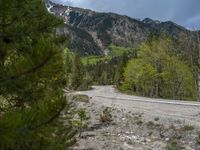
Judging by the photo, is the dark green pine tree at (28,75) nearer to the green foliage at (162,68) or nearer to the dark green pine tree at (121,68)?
the green foliage at (162,68)

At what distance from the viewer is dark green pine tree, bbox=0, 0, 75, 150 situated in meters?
3.77

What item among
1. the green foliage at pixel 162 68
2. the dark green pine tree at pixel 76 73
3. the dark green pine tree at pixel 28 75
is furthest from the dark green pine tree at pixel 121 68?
the dark green pine tree at pixel 28 75

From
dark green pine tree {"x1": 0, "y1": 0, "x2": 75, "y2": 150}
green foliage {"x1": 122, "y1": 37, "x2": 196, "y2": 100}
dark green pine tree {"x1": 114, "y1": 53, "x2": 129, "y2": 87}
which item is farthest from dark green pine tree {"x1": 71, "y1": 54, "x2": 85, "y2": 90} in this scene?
dark green pine tree {"x1": 0, "y1": 0, "x2": 75, "y2": 150}

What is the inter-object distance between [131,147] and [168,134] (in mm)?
2203

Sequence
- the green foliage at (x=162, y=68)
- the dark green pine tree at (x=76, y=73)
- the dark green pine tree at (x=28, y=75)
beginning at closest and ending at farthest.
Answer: the dark green pine tree at (x=28, y=75) → the green foliage at (x=162, y=68) → the dark green pine tree at (x=76, y=73)

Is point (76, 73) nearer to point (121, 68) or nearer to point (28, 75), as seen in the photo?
point (121, 68)

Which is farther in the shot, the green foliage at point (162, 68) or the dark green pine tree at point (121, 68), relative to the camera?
the dark green pine tree at point (121, 68)

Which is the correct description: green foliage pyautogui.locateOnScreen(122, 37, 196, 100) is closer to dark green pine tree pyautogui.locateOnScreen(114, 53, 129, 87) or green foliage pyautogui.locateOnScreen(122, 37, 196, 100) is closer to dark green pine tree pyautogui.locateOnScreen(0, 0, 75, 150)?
dark green pine tree pyautogui.locateOnScreen(114, 53, 129, 87)

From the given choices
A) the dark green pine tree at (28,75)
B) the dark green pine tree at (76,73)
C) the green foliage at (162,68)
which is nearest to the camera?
the dark green pine tree at (28,75)

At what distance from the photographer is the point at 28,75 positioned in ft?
14.0

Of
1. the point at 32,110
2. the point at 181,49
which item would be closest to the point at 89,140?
the point at 32,110

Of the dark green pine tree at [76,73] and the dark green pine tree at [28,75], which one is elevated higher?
the dark green pine tree at [76,73]

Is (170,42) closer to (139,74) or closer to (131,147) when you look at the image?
(139,74)

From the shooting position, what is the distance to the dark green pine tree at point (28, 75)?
377cm
